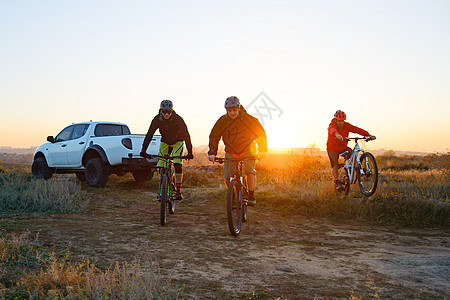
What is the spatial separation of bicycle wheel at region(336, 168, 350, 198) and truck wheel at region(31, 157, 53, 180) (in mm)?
10302

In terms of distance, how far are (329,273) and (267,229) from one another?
2669 millimetres

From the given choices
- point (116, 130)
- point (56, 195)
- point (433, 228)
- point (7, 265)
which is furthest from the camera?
point (116, 130)

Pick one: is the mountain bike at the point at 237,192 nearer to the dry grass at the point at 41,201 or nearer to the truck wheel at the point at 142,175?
the dry grass at the point at 41,201

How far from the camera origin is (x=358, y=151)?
9.04m

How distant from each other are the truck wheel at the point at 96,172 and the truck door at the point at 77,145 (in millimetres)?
719

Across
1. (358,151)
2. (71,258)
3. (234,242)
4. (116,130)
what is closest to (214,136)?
(234,242)

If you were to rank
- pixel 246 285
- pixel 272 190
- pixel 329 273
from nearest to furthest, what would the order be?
pixel 246 285 < pixel 329 273 < pixel 272 190

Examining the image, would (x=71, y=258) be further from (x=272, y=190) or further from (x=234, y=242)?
(x=272, y=190)

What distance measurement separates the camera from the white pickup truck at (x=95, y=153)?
35.2ft

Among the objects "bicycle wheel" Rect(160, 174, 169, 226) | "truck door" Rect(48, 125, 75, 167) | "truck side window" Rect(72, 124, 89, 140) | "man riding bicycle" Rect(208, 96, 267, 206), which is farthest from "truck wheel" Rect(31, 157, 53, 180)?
"man riding bicycle" Rect(208, 96, 267, 206)

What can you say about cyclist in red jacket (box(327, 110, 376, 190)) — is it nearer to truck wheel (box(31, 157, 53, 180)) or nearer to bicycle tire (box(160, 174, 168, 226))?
bicycle tire (box(160, 174, 168, 226))

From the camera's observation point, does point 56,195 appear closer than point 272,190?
Yes

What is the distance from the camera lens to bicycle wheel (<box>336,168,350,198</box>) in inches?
362

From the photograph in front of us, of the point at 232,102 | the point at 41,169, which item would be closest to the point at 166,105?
the point at 232,102
